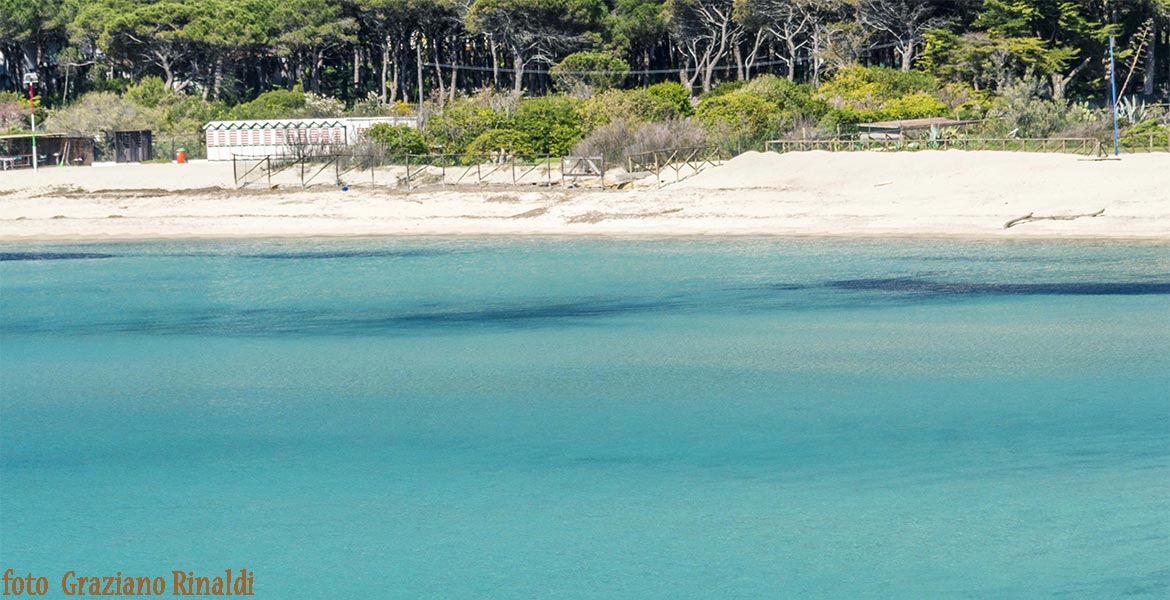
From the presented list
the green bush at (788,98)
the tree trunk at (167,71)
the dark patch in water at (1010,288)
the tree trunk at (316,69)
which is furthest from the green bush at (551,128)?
the tree trunk at (167,71)

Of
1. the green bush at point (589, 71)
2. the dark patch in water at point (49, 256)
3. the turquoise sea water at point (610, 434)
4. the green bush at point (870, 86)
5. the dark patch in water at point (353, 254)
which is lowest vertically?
the turquoise sea water at point (610, 434)

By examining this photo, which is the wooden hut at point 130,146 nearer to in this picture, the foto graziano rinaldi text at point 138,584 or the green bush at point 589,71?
the green bush at point 589,71

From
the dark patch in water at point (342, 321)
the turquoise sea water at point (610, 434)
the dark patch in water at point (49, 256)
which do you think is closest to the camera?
the turquoise sea water at point (610, 434)

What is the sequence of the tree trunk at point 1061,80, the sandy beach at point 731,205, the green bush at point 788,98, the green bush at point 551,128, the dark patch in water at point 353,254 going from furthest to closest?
the tree trunk at point 1061,80
the green bush at point 788,98
the green bush at point 551,128
the sandy beach at point 731,205
the dark patch in water at point 353,254

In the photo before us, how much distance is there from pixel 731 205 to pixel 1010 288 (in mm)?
13025

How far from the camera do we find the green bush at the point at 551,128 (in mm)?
50031

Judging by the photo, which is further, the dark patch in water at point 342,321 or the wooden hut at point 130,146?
the wooden hut at point 130,146

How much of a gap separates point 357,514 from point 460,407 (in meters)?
4.19

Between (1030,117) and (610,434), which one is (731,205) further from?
(610,434)

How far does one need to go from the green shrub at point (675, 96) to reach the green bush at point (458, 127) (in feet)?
22.1

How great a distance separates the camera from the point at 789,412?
15805 millimetres

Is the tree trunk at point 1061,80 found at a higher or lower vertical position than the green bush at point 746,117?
higher

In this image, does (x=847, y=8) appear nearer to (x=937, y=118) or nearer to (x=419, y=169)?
(x=937, y=118)

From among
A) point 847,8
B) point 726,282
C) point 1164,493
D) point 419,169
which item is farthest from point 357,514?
point 847,8
